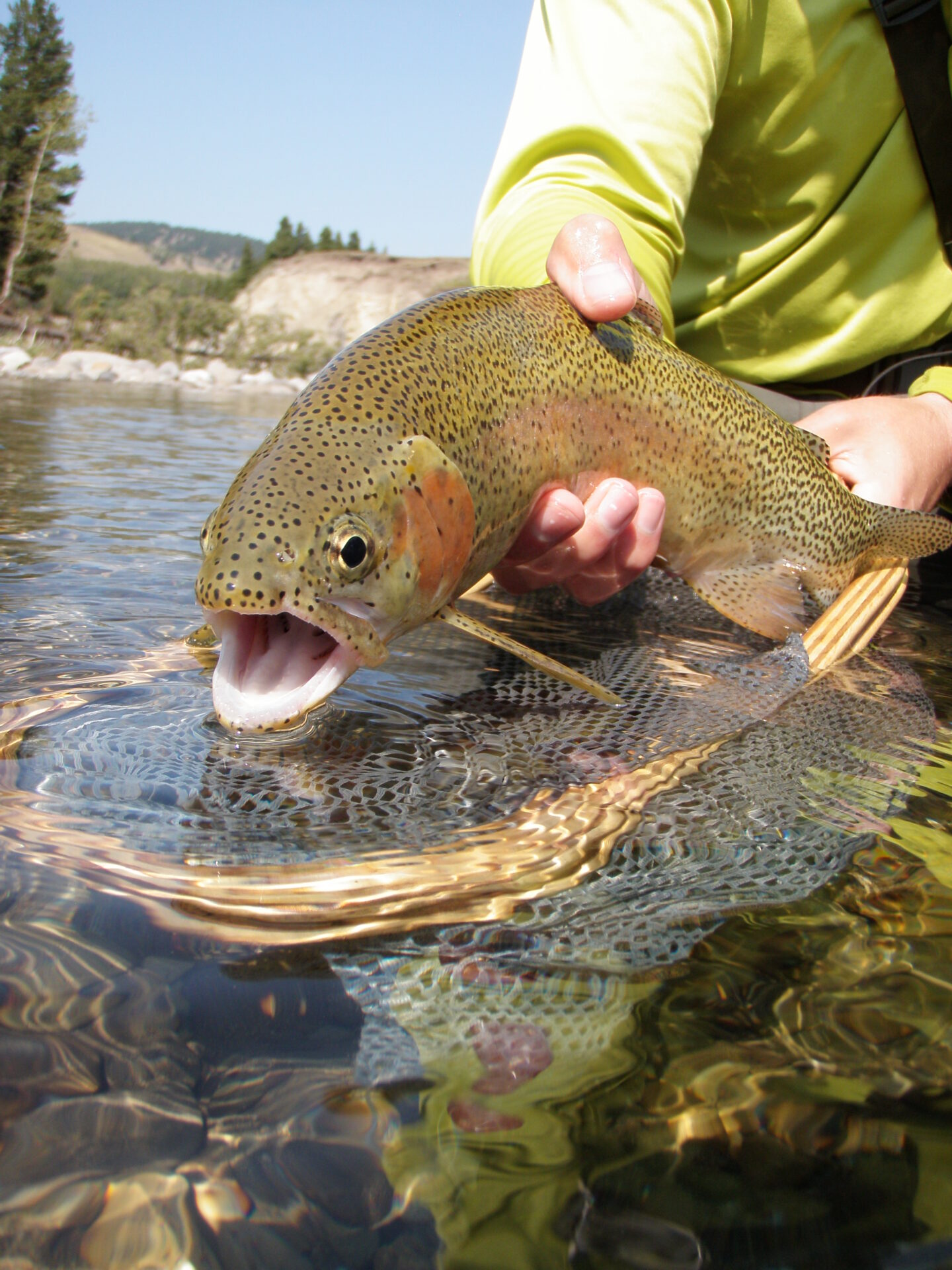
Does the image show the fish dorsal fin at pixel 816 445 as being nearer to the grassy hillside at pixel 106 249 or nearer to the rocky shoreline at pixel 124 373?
the rocky shoreline at pixel 124 373

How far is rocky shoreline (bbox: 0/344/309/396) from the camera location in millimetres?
22172

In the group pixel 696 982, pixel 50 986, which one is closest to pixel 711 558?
pixel 696 982

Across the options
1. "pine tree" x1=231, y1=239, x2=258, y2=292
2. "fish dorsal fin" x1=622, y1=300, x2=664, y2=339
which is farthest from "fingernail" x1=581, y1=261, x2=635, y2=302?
"pine tree" x1=231, y1=239, x2=258, y2=292

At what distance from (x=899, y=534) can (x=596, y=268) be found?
1.66 m

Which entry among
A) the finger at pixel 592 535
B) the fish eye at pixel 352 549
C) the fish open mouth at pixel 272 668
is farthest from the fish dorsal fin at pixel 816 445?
the fish open mouth at pixel 272 668

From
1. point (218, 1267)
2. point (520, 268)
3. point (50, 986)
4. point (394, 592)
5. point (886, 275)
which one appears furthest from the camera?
point (886, 275)

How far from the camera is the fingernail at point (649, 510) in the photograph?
271 centimetres

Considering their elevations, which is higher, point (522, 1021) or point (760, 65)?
point (760, 65)

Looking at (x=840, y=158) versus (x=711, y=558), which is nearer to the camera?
(x=711, y=558)

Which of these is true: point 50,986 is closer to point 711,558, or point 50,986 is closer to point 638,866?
point 638,866

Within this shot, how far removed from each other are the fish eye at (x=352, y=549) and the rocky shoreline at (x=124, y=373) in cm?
1929

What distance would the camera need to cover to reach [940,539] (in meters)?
3.33

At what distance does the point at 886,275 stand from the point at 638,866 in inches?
136

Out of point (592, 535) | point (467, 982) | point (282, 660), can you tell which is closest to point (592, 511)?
point (592, 535)
